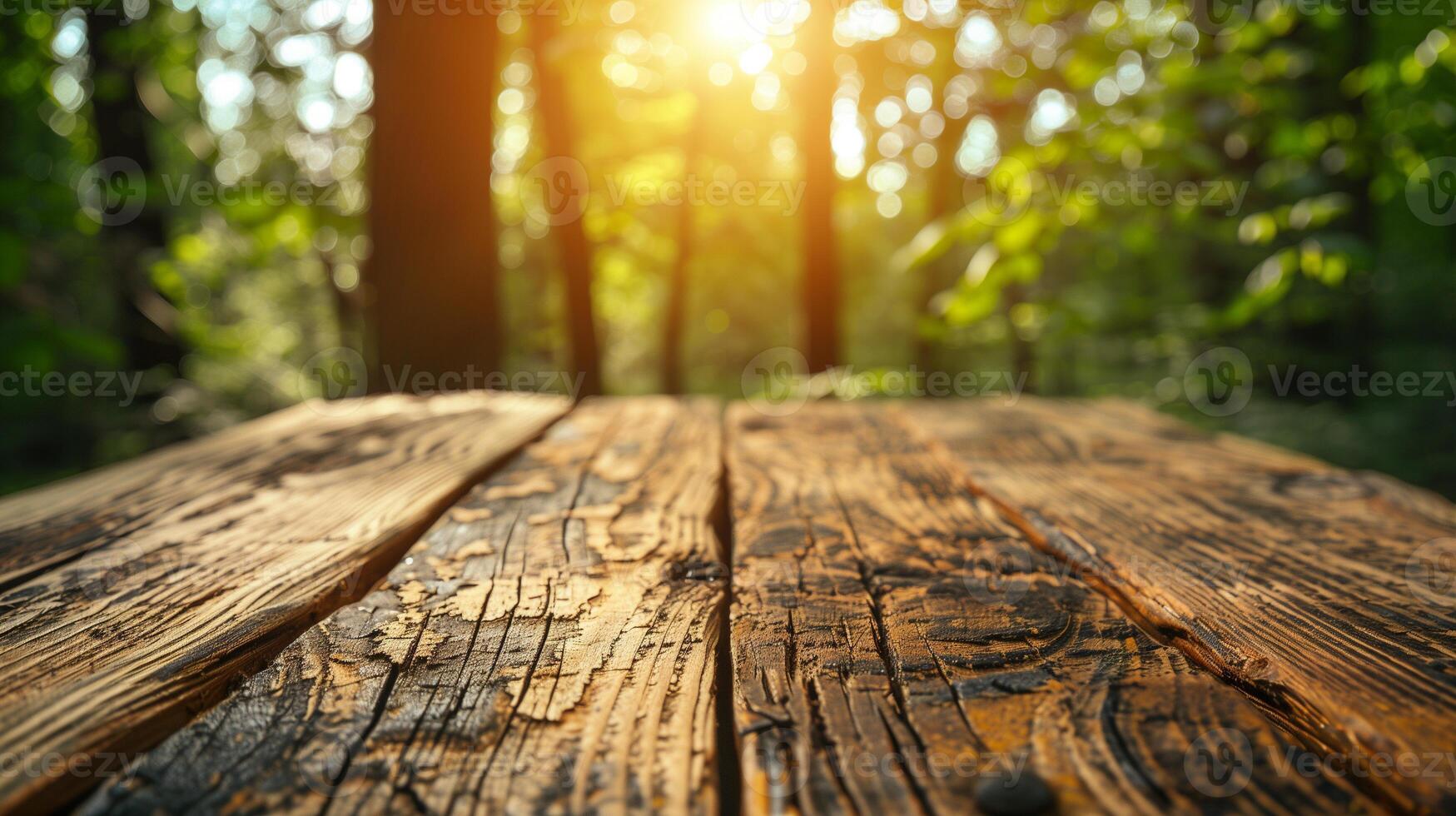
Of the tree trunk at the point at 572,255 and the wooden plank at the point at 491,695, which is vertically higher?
the tree trunk at the point at 572,255

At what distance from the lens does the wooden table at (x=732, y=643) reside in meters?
0.68

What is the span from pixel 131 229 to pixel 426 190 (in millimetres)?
6656

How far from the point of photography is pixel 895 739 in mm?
730

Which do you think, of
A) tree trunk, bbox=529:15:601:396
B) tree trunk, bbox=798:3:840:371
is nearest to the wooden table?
tree trunk, bbox=798:3:840:371

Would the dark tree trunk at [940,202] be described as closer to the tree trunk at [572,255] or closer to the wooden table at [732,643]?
the tree trunk at [572,255]

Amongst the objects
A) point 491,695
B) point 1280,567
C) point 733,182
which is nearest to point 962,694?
point 491,695

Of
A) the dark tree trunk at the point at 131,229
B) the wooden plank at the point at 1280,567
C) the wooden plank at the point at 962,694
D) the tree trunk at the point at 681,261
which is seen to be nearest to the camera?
the wooden plank at the point at 962,694

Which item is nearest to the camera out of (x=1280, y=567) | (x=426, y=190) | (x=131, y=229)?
(x=1280, y=567)

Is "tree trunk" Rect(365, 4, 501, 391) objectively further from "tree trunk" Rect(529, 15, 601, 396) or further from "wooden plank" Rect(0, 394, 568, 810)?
"tree trunk" Rect(529, 15, 601, 396)

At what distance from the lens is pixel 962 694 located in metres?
0.82

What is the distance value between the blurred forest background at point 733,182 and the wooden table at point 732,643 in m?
1.82

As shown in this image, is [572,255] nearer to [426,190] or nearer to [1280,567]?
[426,190]

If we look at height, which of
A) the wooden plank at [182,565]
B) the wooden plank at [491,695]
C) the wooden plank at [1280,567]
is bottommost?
the wooden plank at [1280,567]

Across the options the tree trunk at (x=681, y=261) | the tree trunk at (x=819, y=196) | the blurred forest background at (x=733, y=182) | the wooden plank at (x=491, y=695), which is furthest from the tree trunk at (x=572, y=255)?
the wooden plank at (x=491, y=695)
